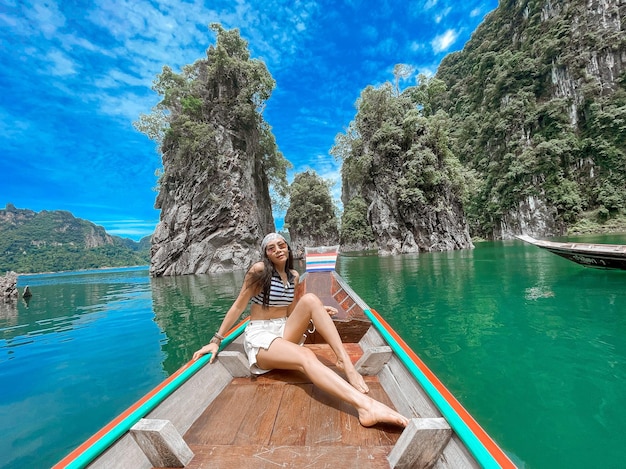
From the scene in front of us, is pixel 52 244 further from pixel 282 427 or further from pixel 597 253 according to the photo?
pixel 597 253

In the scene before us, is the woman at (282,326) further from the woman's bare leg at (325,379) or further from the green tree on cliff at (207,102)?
the green tree on cliff at (207,102)

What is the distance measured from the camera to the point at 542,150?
→ 115ft

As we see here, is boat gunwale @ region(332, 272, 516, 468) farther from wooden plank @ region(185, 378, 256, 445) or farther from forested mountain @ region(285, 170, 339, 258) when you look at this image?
forested mountain @ region(285, 170, 339, 258)

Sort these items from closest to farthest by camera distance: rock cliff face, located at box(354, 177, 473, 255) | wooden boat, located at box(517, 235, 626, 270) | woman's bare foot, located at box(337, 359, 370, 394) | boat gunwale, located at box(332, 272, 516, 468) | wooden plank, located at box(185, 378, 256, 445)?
boat gunwale, located at box(332, 272, 516, 468), wooden plank, located at box(185, 378, 256, 445), woman's bare foot, located at box(337, 359, 370, 394), wooden boat, located at box(517, 235, 626, 270), rock cliff face, located at box(354, 177, 473, 255)

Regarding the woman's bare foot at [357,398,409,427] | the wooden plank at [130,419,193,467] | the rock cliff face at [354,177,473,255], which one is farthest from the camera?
the rock cliff face at [354,177,473,255]

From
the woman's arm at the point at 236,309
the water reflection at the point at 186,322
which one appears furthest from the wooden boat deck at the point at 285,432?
the water reflection at the point at 186,322

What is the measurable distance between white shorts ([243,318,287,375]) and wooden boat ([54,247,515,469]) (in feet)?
0.35

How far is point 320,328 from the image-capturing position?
2305 mm

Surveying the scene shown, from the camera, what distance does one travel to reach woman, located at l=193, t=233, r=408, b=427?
1.97 m

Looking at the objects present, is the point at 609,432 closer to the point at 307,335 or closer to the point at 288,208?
the point at 307,335

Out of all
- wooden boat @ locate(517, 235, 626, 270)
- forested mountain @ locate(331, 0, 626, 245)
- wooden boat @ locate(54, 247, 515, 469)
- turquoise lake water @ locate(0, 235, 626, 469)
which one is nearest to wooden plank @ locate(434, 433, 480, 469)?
wooden boat @ locate(54, 247, 515, 469)

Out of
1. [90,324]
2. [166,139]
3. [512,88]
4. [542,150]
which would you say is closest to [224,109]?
[166,139]

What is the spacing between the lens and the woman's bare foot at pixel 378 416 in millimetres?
1600

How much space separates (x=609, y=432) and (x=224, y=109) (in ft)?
95.2
